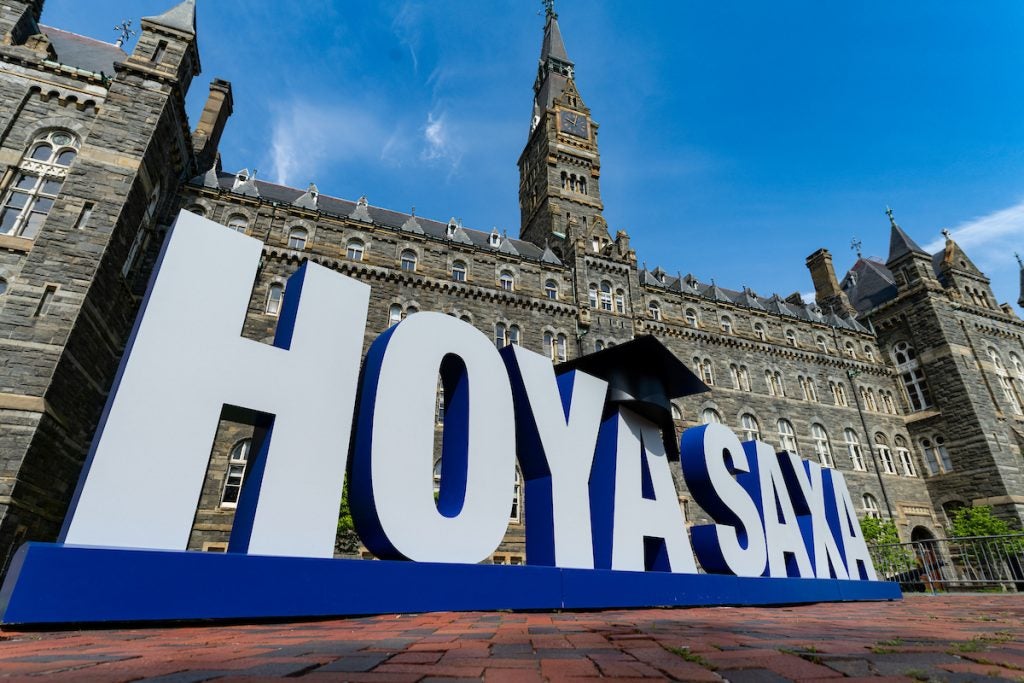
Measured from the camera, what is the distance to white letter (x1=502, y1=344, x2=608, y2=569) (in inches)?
264

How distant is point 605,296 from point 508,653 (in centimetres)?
2310

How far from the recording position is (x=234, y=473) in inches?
629

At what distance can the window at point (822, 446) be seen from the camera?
26.5 metres

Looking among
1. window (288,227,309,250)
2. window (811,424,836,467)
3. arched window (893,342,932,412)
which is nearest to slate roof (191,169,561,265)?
window (288,227,309,250)

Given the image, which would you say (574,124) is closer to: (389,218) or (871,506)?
(389,218)

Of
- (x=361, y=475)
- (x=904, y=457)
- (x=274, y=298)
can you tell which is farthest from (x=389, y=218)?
(x=904, y=457)

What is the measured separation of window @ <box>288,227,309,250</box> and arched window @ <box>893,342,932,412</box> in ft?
114

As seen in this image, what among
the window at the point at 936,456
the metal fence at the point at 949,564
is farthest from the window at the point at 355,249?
the window at the point at 936,456

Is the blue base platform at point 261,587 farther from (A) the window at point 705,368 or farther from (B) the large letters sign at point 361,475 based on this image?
(A) the window at point 705,368

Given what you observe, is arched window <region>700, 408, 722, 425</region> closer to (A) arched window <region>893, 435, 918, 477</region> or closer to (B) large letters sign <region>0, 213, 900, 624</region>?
(A) arched window <region>893, 435, 918, 477</region>

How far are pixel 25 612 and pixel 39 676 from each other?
2161mm

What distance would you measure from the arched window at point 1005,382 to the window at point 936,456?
5633mm

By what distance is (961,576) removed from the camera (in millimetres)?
24984

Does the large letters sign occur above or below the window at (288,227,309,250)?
below
